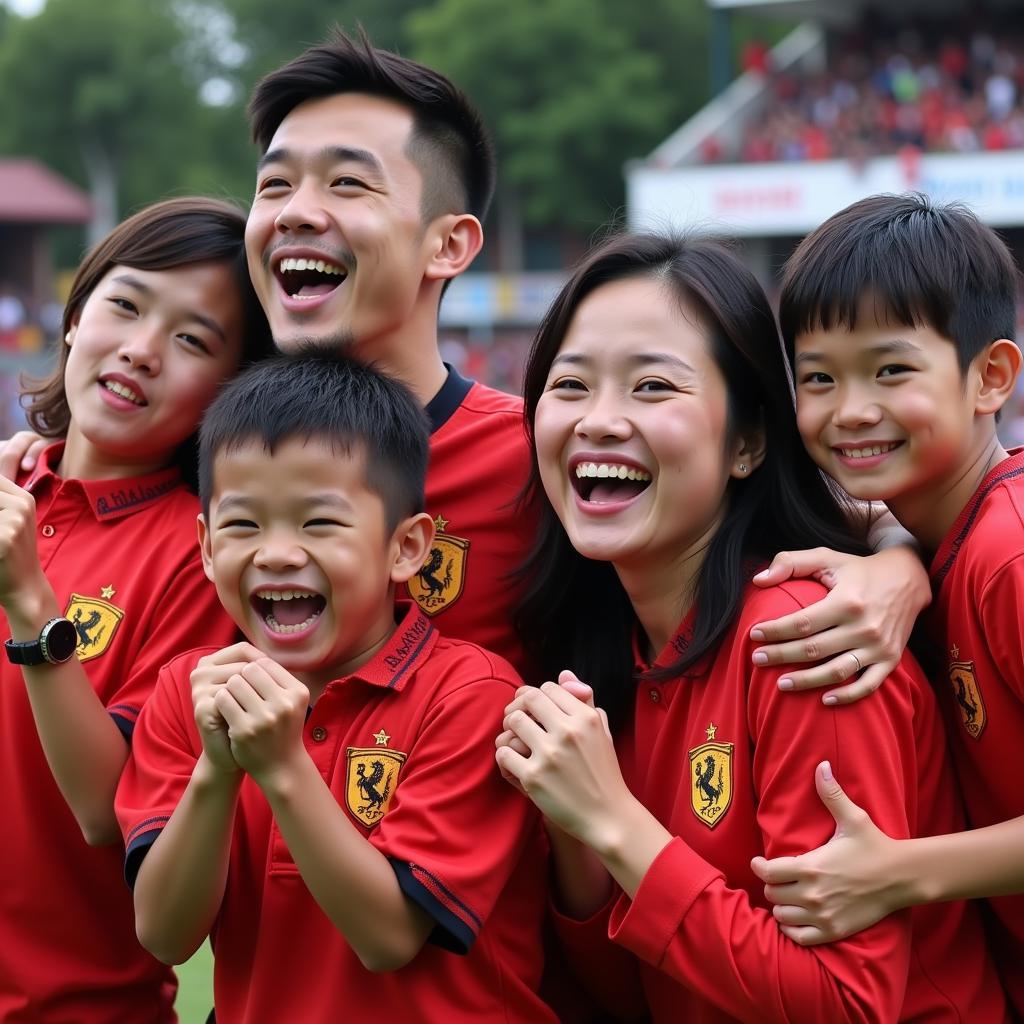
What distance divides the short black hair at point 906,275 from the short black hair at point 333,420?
73 centimetres

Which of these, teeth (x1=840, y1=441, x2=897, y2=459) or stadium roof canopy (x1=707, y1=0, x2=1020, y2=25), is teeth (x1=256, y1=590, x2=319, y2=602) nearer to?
teeth (x1=840, y1=441, x2=897, y2=459)

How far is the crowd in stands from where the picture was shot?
25.7 meters

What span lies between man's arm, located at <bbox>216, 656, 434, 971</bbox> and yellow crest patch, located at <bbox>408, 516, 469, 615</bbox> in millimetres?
681

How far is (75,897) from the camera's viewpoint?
2.86 meters

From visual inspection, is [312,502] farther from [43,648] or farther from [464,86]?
[464,86]

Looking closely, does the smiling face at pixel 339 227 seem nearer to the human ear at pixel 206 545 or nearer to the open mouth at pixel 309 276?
the open mouth at pixel 309 276

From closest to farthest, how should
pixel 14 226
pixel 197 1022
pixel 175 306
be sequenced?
pixel 175 306 < pixel 197 1022 < pixel 14 226

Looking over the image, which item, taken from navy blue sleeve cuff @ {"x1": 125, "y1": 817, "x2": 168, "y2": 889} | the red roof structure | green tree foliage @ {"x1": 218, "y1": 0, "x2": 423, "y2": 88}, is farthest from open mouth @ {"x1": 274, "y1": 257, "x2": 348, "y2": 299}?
green tree foliage @ {"x1": 218, "y1": 0, "x2": 423, "y2": 88}

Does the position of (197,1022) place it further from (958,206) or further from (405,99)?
(958,206)

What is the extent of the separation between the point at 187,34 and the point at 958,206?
170ft

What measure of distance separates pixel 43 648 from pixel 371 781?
666 millimetres

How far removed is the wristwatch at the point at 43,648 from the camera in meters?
2.63

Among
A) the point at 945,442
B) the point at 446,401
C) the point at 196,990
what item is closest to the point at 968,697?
the point at 945,442

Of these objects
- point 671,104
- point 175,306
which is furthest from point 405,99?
point 671,104
